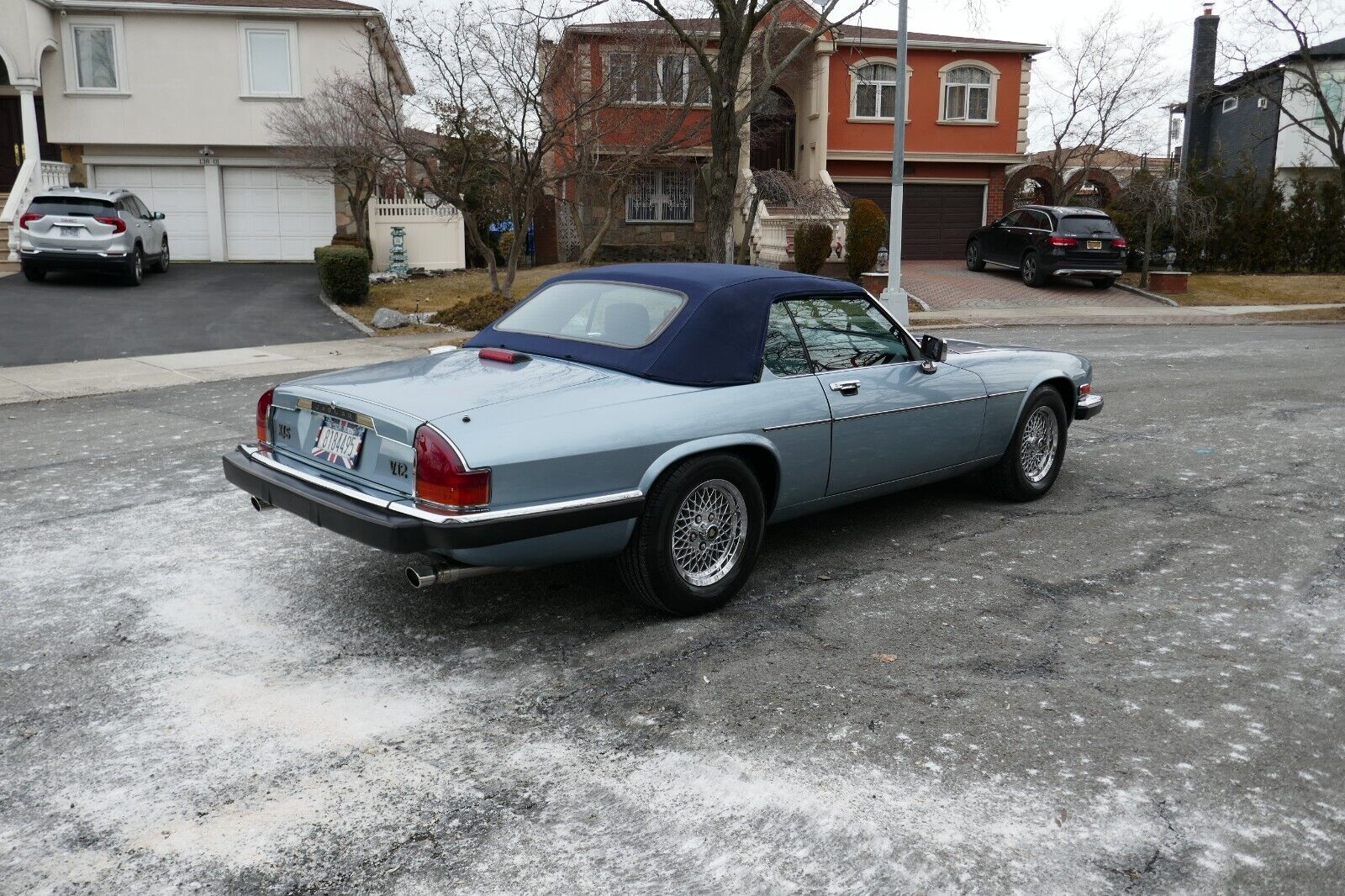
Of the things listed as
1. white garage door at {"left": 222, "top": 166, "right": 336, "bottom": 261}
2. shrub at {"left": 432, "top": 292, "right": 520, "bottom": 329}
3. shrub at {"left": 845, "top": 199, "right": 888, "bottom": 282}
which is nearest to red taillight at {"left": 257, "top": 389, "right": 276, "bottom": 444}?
shrub at {"left": 432, "top": 292, "right": 520, "bottom": 329}

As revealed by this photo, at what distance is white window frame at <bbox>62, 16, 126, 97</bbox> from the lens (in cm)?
2591

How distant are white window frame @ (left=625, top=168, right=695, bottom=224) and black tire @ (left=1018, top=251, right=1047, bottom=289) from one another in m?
9.03

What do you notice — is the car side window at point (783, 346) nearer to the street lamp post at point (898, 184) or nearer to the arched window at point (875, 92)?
the street lamp post at point (898, 184)

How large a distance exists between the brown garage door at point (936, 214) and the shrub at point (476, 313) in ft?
57.6

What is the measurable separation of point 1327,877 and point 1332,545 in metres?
3.55

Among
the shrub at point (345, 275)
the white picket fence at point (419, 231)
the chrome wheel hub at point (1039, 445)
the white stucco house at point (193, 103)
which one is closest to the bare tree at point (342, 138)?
the white picket fence at point (419, 231)

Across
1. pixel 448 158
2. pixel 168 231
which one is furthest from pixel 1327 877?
pixel 168 231

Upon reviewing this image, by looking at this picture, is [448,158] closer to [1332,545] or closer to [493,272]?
[493,272]

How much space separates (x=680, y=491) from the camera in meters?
4.71

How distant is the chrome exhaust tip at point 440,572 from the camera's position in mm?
4293

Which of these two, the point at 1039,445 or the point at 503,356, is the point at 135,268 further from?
the point at 1039,445

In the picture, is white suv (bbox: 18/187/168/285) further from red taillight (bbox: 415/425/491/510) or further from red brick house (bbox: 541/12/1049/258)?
red taillight (bbox: 415/425/491/510)

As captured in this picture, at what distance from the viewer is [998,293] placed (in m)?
23.8

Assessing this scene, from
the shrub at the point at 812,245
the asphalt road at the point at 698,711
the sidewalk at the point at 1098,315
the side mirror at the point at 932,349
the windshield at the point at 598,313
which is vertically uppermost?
the shrub at the point at 812,245
